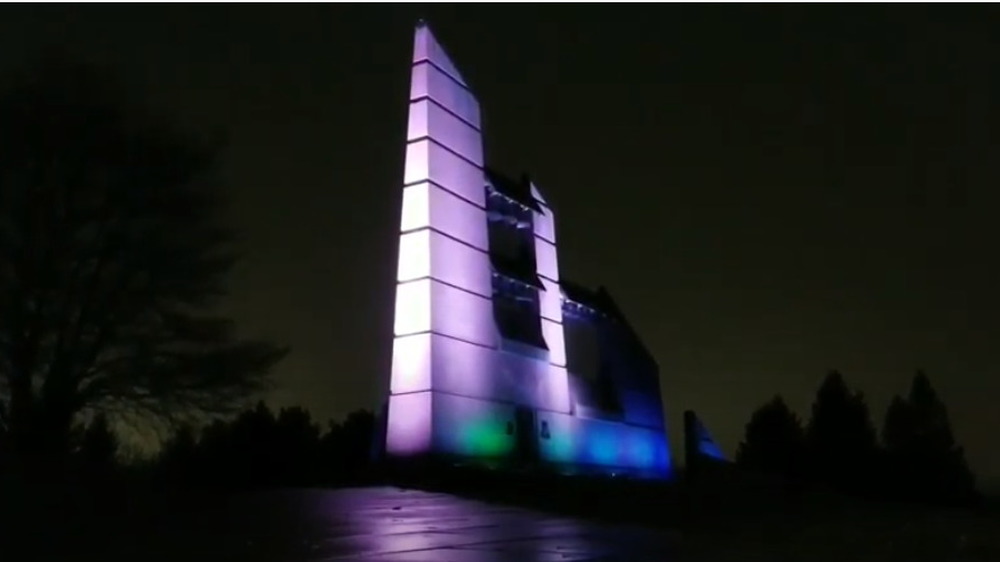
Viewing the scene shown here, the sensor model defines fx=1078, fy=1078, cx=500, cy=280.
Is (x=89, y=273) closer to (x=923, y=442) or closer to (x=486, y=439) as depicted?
(x=486, y=439)

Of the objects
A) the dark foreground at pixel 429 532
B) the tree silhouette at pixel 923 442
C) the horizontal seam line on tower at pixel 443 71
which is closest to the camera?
the dark foreground at pixel 429 532

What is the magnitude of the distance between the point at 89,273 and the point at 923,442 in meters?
51.1

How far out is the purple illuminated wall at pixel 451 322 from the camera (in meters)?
16.7

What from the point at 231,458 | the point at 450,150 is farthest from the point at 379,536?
the point at 231,458

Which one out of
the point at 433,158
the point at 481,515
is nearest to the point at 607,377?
the point at 433,158

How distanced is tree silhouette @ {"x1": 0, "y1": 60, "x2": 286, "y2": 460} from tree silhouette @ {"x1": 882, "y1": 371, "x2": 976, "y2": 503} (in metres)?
35.7

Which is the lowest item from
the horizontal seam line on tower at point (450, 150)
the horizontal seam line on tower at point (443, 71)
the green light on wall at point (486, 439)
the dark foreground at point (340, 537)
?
the dark foreground at point (340, 537)

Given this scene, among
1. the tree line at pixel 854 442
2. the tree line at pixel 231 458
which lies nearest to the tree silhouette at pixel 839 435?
the tree line at pixel 854 442

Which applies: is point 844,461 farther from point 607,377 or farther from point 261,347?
point 261,347

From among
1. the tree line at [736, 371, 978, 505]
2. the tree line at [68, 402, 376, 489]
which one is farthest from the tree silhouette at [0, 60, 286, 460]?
the tree line at [736, 371, 978, 505]

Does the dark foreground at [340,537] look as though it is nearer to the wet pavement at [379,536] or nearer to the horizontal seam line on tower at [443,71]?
the wet pavement at [379,536]

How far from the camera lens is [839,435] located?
5525 centimetres

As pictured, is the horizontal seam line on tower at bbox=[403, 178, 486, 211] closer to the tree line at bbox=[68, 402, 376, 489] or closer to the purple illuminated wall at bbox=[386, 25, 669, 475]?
the purple illuminated wall at bbox=[386, 25, 669, 475]

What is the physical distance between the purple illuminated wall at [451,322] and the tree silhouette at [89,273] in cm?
281
